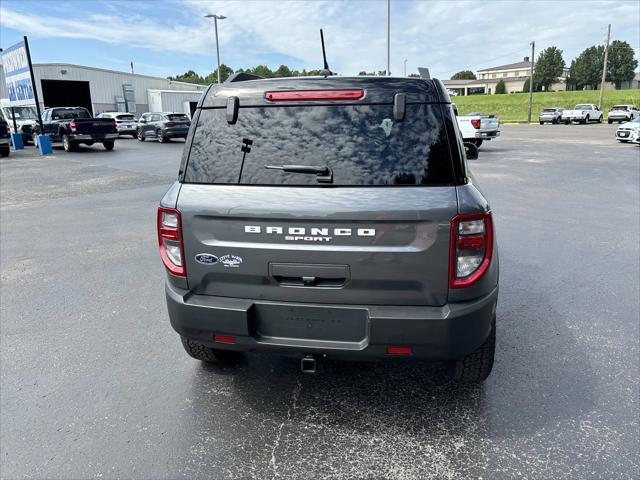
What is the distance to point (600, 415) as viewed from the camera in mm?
2977

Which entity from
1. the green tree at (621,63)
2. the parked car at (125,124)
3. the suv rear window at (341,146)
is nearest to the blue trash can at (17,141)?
the parked car at (125,124)

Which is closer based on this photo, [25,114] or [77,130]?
[77,130]

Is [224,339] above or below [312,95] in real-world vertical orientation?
below

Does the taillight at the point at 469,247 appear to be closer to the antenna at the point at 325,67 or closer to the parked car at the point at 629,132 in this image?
the antenna at the point at 325,67

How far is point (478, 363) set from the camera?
302cm

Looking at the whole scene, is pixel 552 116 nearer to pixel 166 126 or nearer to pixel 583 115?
pixel 583 115

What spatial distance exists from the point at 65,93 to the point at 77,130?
27.1 m

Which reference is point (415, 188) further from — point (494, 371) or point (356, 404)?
point (494, 371)

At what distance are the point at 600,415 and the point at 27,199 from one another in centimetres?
1214

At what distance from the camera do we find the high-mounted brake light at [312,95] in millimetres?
2658

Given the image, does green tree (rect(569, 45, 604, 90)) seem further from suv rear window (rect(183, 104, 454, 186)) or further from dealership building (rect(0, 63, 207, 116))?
suv rear window (rect(183, 104, 454, 186))

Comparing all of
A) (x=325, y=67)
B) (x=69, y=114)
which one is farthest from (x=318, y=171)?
(x=69, y=114)

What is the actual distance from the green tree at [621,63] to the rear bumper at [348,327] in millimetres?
137202

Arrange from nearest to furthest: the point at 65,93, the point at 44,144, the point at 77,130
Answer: the point at 44,144 < the point at 77,130 < the point at 65,93
